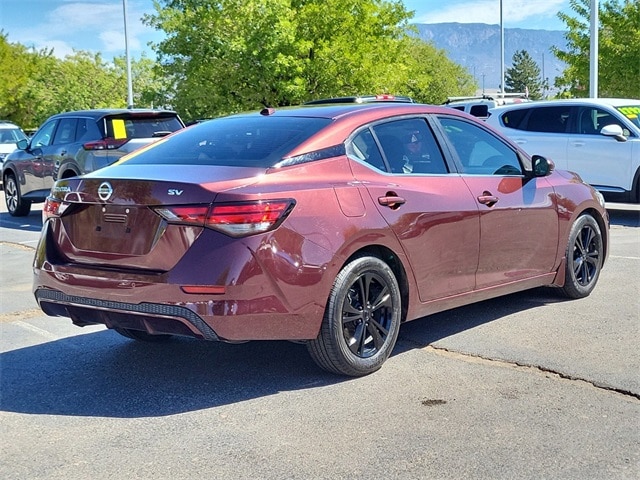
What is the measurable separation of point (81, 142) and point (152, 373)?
28.1 feet

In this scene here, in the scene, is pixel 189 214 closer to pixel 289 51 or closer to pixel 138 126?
pixel 138 126

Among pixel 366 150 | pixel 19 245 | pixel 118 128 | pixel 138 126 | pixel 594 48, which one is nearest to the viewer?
pixel 366 150

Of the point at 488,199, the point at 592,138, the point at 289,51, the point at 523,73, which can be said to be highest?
the point at 523,73

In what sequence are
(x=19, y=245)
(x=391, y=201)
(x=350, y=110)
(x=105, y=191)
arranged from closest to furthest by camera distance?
(x=105, y=191) → (x=391, y=201) → (x=350, y=110) → (x=19, y=245)

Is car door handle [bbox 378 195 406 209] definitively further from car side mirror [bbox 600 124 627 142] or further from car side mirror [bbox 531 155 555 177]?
car side mirror [bbox 600 124 627 142]

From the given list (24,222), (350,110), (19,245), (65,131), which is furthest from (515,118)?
(350,110)

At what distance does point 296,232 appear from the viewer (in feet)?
14.8

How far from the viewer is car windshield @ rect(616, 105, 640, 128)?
12703 mm

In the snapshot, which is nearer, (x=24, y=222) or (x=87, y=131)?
(x=87, y=131)

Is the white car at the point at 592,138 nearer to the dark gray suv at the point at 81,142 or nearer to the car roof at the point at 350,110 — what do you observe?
the dark gray suv at the point at 81,142

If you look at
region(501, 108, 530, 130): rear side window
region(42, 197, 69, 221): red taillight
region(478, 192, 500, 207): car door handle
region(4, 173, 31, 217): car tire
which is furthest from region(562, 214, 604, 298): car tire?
region(4, 173, 31, 217): car tire

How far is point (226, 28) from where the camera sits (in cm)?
2656

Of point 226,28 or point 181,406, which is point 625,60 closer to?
point 226,28

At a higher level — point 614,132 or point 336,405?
point 614,132
